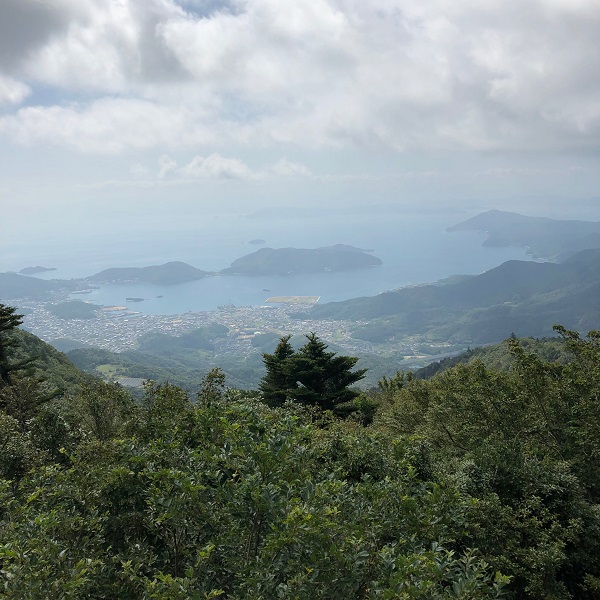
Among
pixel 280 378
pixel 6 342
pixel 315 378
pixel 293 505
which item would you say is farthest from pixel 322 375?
pixel 293 505

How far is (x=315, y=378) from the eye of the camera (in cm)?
2433

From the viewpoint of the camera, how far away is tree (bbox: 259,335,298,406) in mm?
24094

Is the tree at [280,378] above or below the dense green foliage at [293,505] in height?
below

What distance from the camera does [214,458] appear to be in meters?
5.05

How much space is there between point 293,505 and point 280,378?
72.5ft

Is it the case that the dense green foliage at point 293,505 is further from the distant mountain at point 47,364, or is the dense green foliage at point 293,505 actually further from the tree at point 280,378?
the distant mountain at point 47,364

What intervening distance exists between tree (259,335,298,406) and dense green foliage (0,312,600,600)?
12.9 m

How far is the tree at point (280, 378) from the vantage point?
79.0ft

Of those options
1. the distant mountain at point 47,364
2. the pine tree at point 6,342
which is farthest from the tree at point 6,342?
the distant mountain at point 47,364

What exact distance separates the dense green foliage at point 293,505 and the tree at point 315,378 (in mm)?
12422

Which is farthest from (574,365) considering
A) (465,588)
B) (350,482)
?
(465,588)

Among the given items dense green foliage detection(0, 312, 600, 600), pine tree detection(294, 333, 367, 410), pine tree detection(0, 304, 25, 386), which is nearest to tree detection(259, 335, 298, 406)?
pine tree detection(294, 333, 367, 410)

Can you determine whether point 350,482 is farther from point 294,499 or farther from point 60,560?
point 60,560

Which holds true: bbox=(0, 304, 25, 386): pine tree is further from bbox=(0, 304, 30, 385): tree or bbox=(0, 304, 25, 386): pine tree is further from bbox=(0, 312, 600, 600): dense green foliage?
bbox=(0, 312, 600, 600): dense green foliage
